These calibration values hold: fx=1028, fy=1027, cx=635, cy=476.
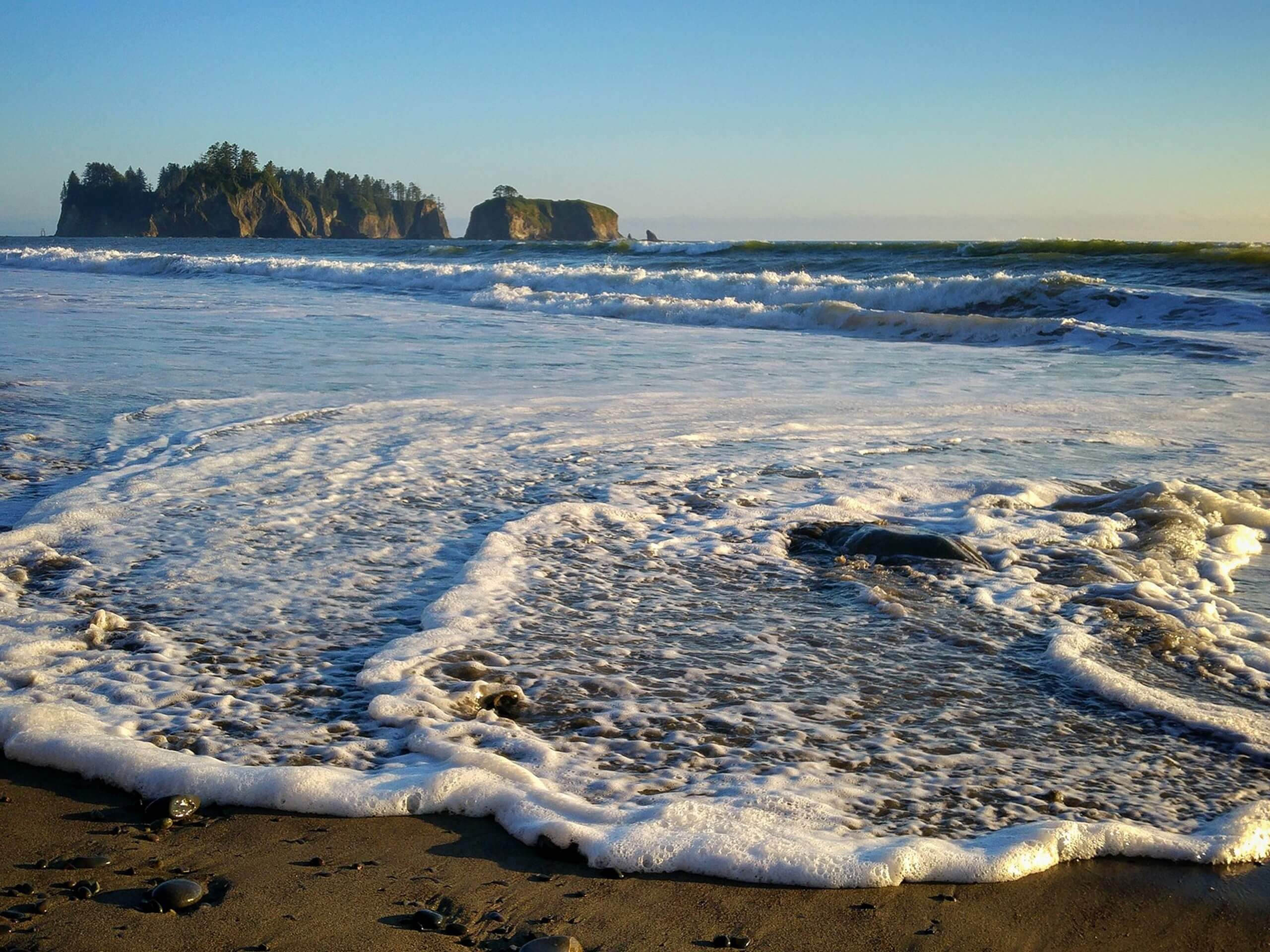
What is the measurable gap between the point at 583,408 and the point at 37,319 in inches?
346

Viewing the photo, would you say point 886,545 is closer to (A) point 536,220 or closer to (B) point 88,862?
(B) point 88,862

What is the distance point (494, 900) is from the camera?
1.88 meters

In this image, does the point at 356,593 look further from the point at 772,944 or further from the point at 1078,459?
the point at 1078,459

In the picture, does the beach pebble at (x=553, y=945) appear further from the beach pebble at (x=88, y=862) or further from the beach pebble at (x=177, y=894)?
the beach pebble at (x=88, y=862)

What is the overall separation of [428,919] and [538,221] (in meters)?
115

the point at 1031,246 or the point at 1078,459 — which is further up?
the point at 1031,246

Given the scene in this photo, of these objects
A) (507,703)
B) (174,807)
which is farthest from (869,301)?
(174,807)

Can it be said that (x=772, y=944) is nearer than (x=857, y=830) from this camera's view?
Yes

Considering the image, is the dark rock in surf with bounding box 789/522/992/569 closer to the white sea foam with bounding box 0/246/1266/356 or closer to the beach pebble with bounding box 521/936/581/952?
the beach pebble with bounding box 521/936/581/952

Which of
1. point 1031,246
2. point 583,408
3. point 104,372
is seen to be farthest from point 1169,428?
point 1031,246

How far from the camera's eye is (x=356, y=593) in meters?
3.42

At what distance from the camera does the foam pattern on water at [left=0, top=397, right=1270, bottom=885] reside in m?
2.18

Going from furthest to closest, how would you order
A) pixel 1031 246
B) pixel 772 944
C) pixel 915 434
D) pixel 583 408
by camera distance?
pixel 1031 246, pixel 583 408, pixel 915 434, pixel 772 944

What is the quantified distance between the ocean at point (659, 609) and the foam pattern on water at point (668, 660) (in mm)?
12
